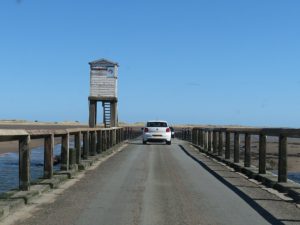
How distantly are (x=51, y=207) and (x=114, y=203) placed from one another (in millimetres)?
1189

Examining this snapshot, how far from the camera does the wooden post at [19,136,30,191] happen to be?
1089 centimetres

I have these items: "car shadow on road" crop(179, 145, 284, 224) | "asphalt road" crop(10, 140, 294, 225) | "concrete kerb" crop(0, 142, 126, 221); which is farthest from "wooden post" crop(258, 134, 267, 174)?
"concrete kerb" crop(0, 142, 126, 221)

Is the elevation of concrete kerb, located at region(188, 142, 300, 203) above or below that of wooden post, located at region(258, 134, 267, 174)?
below

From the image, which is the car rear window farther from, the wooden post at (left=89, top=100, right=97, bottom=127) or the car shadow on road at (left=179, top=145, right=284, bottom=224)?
the car shadow on road at (left=179, top=145, right=284, bottom=224)

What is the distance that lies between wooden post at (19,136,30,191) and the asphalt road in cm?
72

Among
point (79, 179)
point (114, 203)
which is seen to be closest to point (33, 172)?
point (79, 179)

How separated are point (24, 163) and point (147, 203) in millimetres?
2498

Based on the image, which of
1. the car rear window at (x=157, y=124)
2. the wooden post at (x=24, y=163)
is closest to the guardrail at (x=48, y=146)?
the wooden post at (x=24, y=163)

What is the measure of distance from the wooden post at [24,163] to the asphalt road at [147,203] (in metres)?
0.72

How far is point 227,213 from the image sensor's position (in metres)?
9.47

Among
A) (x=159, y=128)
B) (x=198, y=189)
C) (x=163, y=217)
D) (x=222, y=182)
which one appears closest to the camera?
(x=163, y=217)

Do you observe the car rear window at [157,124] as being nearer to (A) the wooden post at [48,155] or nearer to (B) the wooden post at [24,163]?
(A) the wooden post at [48,155]

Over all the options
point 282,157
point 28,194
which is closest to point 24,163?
point 28,194

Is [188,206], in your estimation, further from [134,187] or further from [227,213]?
[134,187]
